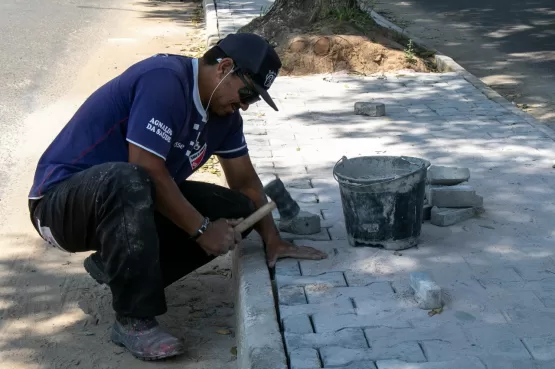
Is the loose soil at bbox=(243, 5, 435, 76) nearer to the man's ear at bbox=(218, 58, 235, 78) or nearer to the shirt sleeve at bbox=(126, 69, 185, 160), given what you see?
the man's ear at bbox=(218, 58, 235, 78)

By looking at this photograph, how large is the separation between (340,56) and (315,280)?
5.50m

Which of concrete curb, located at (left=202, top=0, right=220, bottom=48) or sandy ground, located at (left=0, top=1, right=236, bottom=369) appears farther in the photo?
concrete curb, located at (left=202, top=0, right=220, bottom=48)

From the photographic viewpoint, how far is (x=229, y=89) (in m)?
3.89

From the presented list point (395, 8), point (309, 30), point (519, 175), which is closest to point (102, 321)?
point (519, 175)

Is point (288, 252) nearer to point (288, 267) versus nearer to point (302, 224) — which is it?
point (288, 267)

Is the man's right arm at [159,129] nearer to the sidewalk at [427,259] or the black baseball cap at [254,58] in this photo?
the black baseball cap at [254,58]

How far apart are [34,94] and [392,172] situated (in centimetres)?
546

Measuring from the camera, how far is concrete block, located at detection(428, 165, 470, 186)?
5121 millimetres

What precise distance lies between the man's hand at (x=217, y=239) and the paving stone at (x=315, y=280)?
371 millimetres

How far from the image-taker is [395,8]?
635 inches

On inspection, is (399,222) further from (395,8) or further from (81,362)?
(395,8)

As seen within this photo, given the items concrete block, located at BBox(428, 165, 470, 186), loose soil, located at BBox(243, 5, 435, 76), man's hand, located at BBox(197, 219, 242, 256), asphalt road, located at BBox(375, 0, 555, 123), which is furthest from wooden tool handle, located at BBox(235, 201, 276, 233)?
loose soil, located at BBox(243, 5, 435, 76)

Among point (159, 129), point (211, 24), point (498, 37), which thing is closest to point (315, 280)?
point (159, 129)

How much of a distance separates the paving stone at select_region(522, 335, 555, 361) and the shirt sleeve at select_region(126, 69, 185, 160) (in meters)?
1.74
